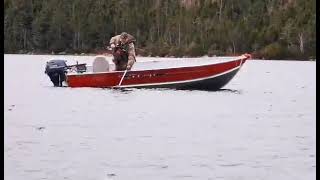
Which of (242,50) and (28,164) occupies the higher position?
(28,164)

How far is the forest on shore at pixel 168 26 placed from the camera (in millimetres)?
70062

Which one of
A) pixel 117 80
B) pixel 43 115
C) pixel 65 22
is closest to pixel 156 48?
pixel 65 22

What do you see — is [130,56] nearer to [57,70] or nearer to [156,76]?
[156,76]

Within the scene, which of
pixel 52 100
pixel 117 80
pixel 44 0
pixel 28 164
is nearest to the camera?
pixel 28 164

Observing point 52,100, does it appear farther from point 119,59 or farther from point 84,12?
point 84,12

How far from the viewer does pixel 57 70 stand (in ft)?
117

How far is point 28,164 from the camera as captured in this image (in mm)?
13719

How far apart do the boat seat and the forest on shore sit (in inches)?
778

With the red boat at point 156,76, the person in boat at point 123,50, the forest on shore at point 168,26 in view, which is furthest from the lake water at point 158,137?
the forest on shore at point 168,26

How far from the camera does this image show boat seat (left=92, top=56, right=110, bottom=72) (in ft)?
116

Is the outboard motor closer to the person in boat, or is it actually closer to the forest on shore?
the person in boat

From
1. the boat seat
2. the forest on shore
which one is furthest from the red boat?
the forest on shore

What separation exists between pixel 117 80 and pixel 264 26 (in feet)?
243

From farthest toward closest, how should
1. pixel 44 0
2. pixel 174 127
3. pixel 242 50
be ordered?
pixel 242 50, pixel 44 0, pixel 174 127
